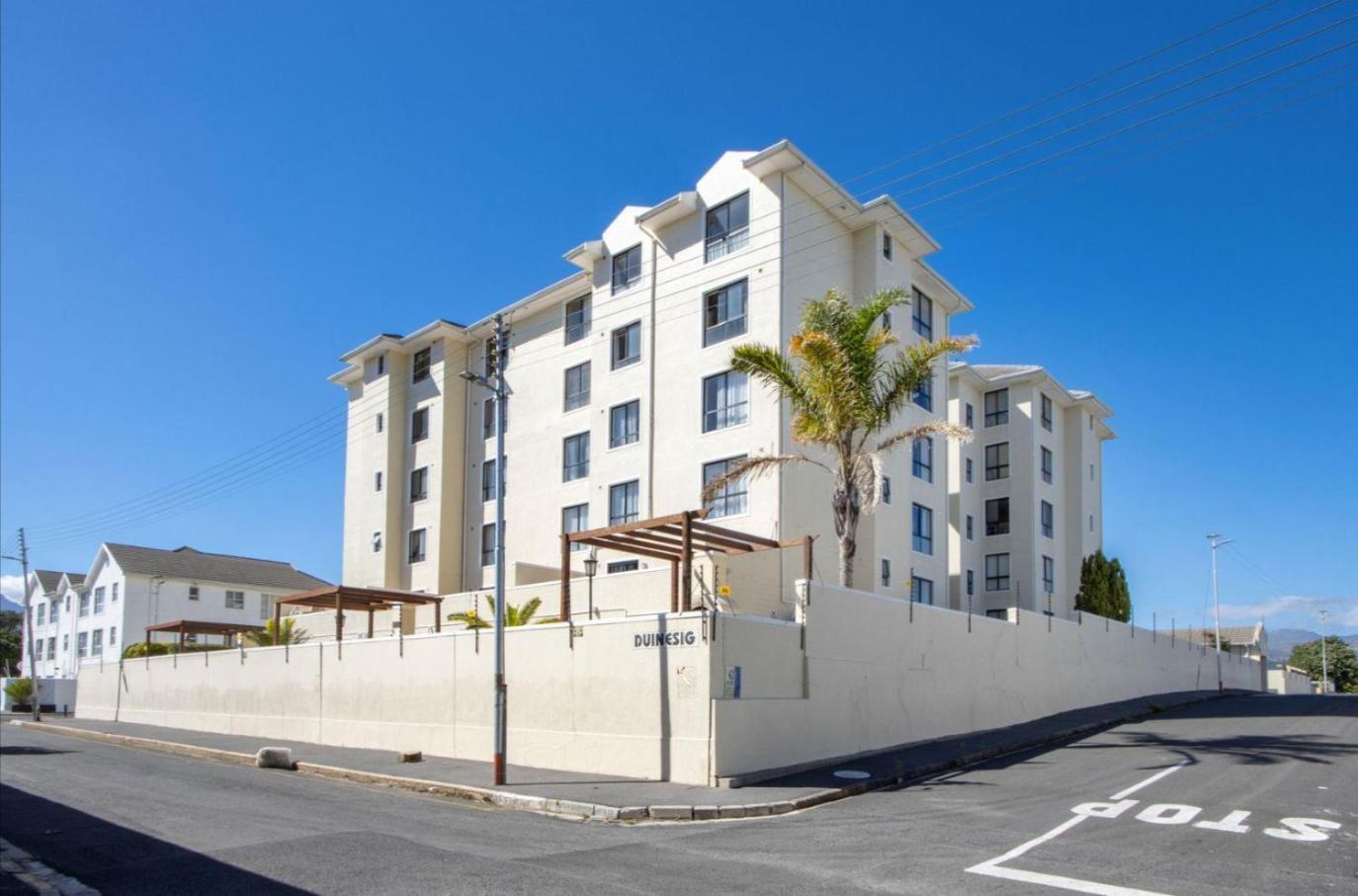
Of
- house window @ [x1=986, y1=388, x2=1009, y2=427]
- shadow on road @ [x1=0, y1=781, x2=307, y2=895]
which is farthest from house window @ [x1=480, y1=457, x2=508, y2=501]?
shadow on road @ [x1=0, y1=781, x2=307, y2=895]

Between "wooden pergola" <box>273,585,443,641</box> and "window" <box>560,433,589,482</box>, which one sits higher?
"window" <box>560,433,589,482</box>

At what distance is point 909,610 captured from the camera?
23906 mm

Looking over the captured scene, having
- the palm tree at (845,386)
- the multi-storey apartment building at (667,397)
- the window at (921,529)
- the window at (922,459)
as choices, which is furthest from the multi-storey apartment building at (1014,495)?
the palm tree at (845,386)

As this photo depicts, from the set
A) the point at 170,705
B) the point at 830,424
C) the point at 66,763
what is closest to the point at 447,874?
the point at 830,424

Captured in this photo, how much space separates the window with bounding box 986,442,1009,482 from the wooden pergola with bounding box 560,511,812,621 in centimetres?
2668

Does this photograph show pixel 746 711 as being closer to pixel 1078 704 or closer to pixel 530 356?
pixel 1078 704

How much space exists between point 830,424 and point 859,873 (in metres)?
13.9

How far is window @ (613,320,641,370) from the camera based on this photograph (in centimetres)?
3525

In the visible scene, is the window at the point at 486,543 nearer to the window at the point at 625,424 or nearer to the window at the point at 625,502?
the window at the point at 625,502

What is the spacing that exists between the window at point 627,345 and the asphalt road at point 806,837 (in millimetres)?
18289

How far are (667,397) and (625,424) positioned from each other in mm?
2403

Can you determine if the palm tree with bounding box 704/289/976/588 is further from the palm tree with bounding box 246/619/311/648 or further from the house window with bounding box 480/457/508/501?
the palm tree with bounding box 246/619/311/648

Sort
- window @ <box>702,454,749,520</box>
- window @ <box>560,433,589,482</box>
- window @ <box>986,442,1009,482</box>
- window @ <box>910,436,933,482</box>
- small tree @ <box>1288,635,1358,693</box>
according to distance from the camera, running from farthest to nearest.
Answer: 1. small tree @ <box>1288,635,1358,693</box>
2. window @ <box>986,442,1009,482</box>
3. window @ <box>560,433,589,482</box>
4. window @ <box>910,436,933,482</box>
5. window @ <box>702,454,749,520</box>

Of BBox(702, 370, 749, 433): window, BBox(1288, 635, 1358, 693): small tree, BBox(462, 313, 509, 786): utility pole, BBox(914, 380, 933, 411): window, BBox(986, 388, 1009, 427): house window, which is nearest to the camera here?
BBox(462, 313, 509, 786): utility pole
